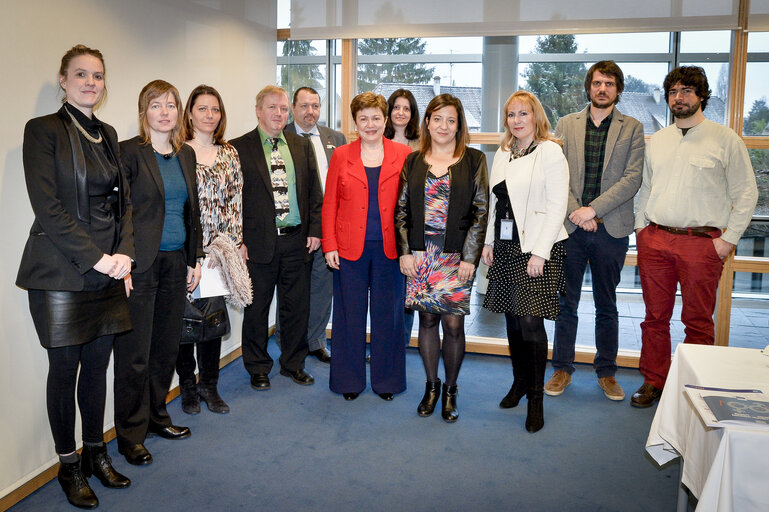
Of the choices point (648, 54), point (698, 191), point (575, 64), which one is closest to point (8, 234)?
point (698, 191)

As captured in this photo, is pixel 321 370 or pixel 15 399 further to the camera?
pixel 321 370

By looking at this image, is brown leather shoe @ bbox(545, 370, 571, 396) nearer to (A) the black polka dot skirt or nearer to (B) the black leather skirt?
(A) the black polka dot skirt

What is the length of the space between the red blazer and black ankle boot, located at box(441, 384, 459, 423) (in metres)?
0.78

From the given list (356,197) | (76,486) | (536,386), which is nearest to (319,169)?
(356,197)

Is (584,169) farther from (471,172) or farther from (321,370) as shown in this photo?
(321,370)

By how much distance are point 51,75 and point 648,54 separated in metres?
3.54

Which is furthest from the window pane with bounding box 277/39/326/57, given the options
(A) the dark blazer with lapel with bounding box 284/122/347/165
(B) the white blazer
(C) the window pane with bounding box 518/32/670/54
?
(B) the white blazer

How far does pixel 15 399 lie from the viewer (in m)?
2.56

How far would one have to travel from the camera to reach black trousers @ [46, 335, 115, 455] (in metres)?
2.49

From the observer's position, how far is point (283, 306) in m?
3.92

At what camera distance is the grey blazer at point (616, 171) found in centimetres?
354

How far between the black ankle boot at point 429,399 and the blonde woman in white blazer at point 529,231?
0.50 m

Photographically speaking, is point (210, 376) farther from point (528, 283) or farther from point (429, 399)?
point (528, 283)

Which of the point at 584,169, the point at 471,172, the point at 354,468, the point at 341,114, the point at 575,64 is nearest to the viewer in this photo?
the point at 354,468
